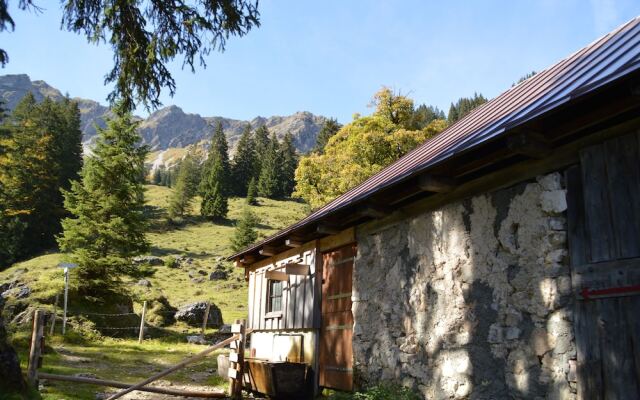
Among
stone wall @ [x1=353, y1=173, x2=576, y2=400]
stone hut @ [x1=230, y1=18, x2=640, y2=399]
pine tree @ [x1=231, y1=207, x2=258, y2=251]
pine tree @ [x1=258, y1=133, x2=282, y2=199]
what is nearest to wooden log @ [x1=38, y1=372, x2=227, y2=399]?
stone hut @ [x1=230, y1=18, x2=640, y2=399]

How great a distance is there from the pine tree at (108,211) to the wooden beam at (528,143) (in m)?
20.5

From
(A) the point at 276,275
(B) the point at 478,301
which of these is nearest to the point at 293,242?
(A) the point at 276,275

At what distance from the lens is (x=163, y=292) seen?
1336 inches

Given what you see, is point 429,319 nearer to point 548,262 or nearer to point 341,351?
point 548,262

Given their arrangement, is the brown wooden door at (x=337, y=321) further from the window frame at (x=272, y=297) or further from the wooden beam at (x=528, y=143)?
the wooden beam at (x=528, y=143)

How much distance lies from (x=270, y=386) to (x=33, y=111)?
49185 mm

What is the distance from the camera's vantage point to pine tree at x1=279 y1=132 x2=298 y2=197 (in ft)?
247

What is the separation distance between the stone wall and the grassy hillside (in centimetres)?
568

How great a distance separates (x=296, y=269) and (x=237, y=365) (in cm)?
217

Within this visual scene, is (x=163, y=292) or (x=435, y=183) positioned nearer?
(x=435, y=183)

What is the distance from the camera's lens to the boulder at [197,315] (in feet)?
81.1

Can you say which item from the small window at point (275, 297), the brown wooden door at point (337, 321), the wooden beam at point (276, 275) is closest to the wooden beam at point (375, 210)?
the brown wooden door at point (337, 321)

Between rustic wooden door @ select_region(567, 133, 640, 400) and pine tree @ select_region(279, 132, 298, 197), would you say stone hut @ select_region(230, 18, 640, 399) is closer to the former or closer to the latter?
rustic wooden door @ select_region(567, 133, 640, 400)

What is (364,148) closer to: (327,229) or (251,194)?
(327,229)
